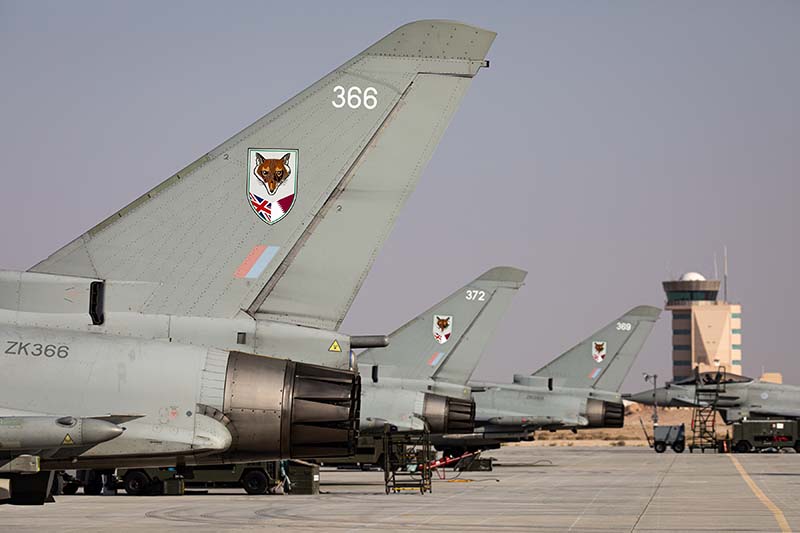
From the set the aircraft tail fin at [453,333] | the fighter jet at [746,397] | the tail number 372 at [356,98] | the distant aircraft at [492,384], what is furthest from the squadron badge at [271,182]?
the fighter jet at [746,397]

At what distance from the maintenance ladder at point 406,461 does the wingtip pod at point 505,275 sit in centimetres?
683

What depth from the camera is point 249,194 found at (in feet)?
37.8

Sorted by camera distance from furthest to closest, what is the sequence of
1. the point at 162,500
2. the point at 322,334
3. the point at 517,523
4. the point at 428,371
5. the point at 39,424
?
the point at 428,371 < the point at 162,500 < the point at 517,523 < the point at 322,334 < the point at 39,424

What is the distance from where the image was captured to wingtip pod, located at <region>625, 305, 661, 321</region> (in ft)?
198

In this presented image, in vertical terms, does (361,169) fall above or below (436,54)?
below

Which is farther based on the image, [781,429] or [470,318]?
[781,429]

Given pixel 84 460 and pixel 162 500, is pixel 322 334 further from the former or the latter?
pixel 162 500

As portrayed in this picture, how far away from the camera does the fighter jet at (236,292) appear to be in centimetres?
1048

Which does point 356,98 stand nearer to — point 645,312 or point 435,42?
point 435,42

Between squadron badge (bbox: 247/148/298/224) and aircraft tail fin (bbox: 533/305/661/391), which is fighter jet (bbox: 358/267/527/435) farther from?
squadron badge (bbox: 247/148/298/224)

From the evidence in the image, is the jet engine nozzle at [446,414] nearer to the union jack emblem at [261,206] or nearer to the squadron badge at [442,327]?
the squadron badge at [442,327]

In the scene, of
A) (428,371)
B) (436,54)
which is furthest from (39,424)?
(428,371)

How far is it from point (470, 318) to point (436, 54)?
28743mm

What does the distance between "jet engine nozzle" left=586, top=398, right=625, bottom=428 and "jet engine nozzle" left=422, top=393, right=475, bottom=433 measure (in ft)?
66.7
